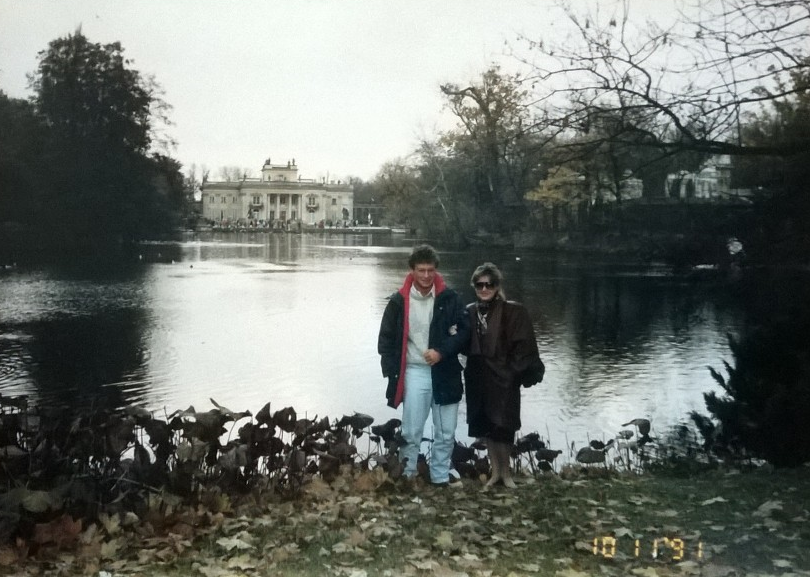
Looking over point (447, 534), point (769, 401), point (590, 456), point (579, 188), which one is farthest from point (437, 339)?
point (579, 188)

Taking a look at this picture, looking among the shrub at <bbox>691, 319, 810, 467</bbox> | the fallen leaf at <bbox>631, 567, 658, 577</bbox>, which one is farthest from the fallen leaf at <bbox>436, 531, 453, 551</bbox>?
the shrub at <bbox>691, 319, 810, 467</bbox>

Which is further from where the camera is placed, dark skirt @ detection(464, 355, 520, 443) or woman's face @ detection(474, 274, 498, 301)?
dark skirt @ detection(464, 355, 520, 443)

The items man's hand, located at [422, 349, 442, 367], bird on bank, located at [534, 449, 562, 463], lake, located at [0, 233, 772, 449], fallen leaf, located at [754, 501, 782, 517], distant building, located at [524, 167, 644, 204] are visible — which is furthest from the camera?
distant building, located at [524, 167, 644, 204]

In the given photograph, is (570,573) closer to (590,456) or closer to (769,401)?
(590,456)

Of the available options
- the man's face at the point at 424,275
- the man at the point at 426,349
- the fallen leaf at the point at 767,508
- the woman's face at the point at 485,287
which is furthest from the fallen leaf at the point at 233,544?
the fallen leaf at the point at 767,508

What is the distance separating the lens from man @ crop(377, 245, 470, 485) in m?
4.27

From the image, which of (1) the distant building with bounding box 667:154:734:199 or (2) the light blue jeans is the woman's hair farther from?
(1) the distant building with bounding box 667:154:734:199

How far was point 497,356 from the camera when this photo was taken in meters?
4.37

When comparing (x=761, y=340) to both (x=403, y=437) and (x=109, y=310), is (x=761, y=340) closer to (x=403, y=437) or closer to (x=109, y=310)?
(x=403, y=437)

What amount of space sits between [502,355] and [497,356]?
0.10 ft

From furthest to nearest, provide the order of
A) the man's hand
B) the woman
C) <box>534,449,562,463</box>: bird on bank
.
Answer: <box>534,449,562,463</box>: bird on bank < the woman < the man's hand

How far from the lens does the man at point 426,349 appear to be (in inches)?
168

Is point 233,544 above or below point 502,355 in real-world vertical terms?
below

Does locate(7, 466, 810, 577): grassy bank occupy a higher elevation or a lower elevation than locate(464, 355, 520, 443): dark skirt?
lower
